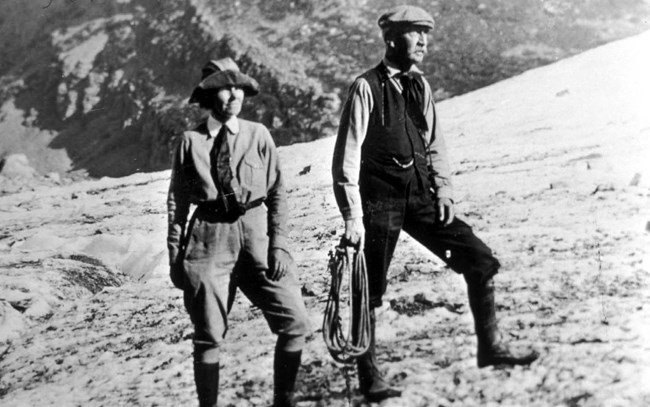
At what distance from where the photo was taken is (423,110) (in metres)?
2.84

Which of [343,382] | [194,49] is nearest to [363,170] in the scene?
[343,382]

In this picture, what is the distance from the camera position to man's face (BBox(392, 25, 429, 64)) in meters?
2.72

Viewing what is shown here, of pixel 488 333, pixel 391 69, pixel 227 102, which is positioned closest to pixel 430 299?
pixel 488 333

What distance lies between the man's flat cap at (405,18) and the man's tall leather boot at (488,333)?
1.07m

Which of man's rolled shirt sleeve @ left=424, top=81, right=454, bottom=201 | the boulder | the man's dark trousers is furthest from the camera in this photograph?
the boulder

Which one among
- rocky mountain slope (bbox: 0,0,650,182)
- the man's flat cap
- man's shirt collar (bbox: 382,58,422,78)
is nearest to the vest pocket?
man's shirt collar (bbox: 382,58,422,78)

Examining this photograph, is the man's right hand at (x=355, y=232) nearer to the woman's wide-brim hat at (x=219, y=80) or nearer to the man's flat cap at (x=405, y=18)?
the woman's wide-brim hat at (x=219, y=80)

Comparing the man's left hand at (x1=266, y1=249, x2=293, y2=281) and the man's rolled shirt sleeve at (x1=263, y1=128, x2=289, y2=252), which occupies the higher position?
the man's rolled shirt sleeve at (x1=263, y1=128, x2=289, y2=252)

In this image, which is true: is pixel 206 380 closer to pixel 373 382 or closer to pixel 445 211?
pixel 373 382

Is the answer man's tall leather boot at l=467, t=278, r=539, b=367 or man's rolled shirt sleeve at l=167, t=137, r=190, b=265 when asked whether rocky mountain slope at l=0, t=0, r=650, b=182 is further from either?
man's tall leather boot at l=467, t=278, r=539, b=367

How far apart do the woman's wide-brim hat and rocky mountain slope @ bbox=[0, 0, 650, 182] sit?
436 inches

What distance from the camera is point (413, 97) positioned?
279cm

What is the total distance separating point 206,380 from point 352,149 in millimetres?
1075

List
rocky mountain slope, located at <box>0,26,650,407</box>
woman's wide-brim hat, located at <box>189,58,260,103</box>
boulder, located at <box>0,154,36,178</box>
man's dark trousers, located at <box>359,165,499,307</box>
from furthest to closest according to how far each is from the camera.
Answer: boulder, located at <box>0,154,36,178</box>, rocky mountain slope, located at <box>0,26,650,407</box>, man's dark trousers, located at <box>359,165,499,307</box>, woman's wide-brim hat, located at <box>189,58,260,103</box>
